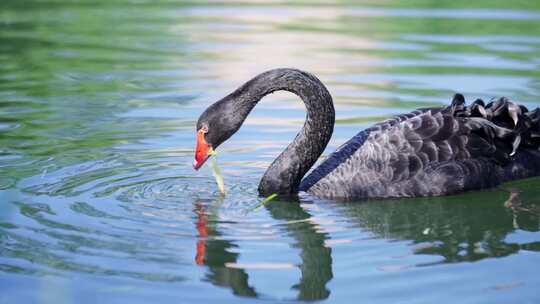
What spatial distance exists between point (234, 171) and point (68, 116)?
257 cm

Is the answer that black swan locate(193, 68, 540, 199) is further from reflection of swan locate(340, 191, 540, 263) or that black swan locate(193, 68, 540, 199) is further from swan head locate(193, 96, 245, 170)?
reflection of swan locate(340, 191, 540, 263)

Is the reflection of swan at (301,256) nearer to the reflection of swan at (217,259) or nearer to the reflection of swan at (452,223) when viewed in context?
the reflection of swan at (217,259)

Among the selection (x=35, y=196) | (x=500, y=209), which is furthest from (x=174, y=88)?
(x=500, y=209)

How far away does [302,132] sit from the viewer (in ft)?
24.2

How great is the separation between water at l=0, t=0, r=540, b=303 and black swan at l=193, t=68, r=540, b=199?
159 mm

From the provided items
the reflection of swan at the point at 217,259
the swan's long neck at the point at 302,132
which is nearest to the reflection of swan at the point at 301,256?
the reflection of swan at the point at 217,259

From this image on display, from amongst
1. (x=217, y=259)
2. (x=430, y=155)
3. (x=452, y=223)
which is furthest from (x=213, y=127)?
(x=452, y=223)

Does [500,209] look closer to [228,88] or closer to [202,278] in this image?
[202,278]

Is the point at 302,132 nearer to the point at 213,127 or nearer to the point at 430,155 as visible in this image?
the point at 213,127

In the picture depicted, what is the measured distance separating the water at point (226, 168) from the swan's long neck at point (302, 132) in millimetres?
219

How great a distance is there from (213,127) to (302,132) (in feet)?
2.51

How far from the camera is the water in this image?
5379 mm

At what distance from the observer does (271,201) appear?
7117 millimetres

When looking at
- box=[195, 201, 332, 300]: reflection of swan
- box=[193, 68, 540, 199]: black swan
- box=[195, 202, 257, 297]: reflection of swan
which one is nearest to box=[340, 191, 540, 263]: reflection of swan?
box=[193, 68, 540, 199]: black swan
